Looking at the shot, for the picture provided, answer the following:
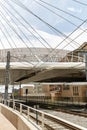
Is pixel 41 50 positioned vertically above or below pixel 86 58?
above

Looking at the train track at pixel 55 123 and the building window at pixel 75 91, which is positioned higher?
the building window at pixel 75 91

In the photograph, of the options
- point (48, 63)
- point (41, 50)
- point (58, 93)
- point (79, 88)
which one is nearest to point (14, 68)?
point (48, 63)

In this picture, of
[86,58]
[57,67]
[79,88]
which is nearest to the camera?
[86,58]

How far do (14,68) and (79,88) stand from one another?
32430mm

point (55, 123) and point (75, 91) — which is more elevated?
point (75, 91)

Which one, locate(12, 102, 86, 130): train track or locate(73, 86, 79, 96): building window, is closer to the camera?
locate(12, 102, 86, 130): train track

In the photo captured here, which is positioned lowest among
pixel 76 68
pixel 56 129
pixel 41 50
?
pixel 56 129

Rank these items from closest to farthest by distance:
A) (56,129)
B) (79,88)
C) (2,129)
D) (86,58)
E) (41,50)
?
(2,129) < (56,129) < (86,58) < (79,88) < (41,50)

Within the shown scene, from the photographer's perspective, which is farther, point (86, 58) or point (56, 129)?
point (86, 58)

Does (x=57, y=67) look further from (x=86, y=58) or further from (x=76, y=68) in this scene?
(x=86, y=58)

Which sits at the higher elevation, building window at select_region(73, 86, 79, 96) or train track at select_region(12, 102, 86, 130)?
building window at select_region(73, 86, 79, 96)

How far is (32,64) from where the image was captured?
177 feet

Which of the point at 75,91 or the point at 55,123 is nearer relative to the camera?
the point at 55,123

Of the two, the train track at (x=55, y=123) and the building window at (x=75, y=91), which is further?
the building window at (x=75, y=91)
